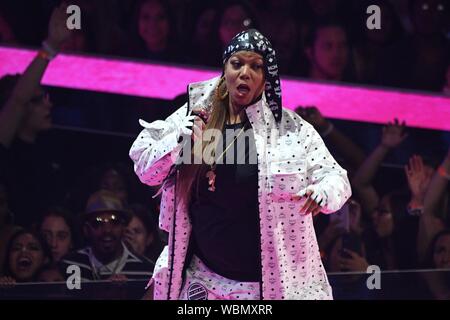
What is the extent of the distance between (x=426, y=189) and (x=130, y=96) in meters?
1.52

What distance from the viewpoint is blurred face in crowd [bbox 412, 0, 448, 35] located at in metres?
4.91

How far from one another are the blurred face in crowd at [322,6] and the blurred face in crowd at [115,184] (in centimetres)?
126

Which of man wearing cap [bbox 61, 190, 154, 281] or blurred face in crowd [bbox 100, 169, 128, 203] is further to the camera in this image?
blurred face in crowd [bbox 100, 169, 128, 203]

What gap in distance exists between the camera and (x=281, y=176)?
8.95ft

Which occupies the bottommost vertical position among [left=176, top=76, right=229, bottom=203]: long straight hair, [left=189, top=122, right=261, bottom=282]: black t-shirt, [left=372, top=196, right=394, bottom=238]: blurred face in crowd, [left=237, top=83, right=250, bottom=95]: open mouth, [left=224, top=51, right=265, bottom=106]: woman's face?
[left=189, top=122, right=261, bottom=282]: black t-shirt

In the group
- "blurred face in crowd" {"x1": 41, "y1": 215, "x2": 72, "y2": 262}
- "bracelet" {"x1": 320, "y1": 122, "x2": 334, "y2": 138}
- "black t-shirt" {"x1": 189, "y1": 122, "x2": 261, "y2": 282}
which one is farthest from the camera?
"bracelet" {"x1": 320, "y1": 122, "x2": 334, "y2": 138}

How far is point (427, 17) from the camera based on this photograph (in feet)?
16.1

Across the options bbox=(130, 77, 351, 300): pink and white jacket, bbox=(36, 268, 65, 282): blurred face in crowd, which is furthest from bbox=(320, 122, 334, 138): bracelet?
bbox=(130, 77, 351, 300): pink and white jacket

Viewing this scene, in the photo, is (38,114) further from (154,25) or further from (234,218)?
(234,218)

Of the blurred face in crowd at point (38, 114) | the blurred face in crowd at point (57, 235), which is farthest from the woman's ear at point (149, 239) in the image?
the blurred face in crowd at point (38, 114)

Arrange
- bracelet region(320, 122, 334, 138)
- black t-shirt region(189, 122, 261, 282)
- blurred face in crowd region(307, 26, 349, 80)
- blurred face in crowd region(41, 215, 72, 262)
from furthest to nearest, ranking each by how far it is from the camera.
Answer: blurred face in crowd region(307, 26, 349, 80), bracelet region(320, 122, 334, 138), blurred face in crowd region(41, 215, 72, 262), black t-shirt region(189, 122, 261, 282)

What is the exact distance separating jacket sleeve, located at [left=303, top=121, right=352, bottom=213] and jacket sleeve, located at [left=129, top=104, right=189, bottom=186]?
371mm

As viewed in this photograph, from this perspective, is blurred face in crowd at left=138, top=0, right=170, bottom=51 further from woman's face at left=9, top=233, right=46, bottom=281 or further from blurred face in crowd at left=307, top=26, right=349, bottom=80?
woman's face at left=9, top=233, right=46, bottom=281

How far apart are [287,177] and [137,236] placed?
6.55 ft
